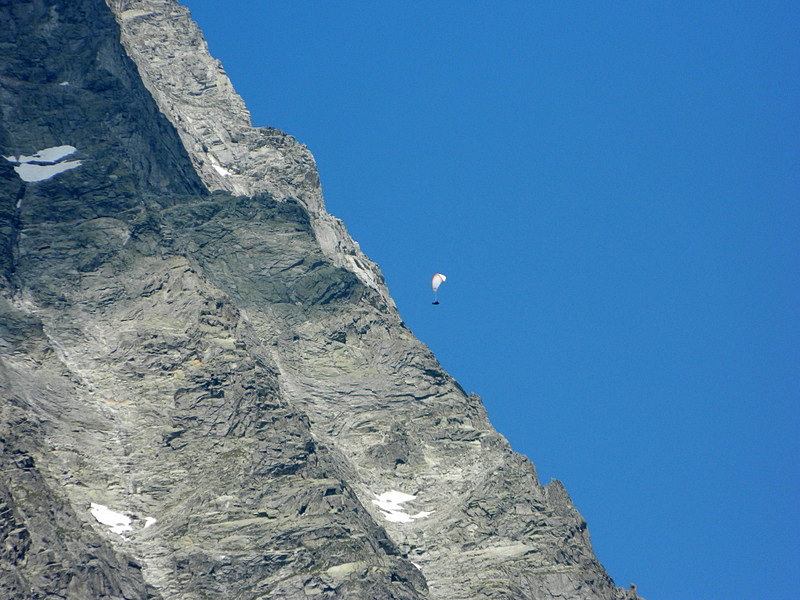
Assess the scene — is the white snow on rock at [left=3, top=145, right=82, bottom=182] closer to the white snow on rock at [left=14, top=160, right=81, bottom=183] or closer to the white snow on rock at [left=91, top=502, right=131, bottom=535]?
the white snow on rock at [left=14, top=160, right=81, bottom=183]

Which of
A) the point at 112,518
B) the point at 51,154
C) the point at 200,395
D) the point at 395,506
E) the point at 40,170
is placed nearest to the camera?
the point at 112,518

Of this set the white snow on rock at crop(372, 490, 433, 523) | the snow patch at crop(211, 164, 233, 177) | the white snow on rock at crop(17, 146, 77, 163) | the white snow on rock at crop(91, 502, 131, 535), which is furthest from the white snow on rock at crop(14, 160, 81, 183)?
the white snow on rock at crop(372, 490, 433, 523)

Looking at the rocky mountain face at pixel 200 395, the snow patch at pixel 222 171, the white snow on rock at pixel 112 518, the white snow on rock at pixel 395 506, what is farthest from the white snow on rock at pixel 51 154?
the white snow on rock at pixel 112 518

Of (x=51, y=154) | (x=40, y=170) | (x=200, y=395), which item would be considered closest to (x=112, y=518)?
(x=200, y=395)

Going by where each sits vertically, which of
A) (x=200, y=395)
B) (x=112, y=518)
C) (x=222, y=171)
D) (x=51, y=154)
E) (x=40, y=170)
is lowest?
(x=112, y=518)

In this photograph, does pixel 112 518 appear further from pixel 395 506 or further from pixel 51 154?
pixel 51 154

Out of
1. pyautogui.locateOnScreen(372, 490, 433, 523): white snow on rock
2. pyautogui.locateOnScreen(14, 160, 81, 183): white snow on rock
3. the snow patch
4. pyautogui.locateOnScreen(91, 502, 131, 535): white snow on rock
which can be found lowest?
pyautogui.locateOnScreen(91, 502, 131, 535): white snow on rock
